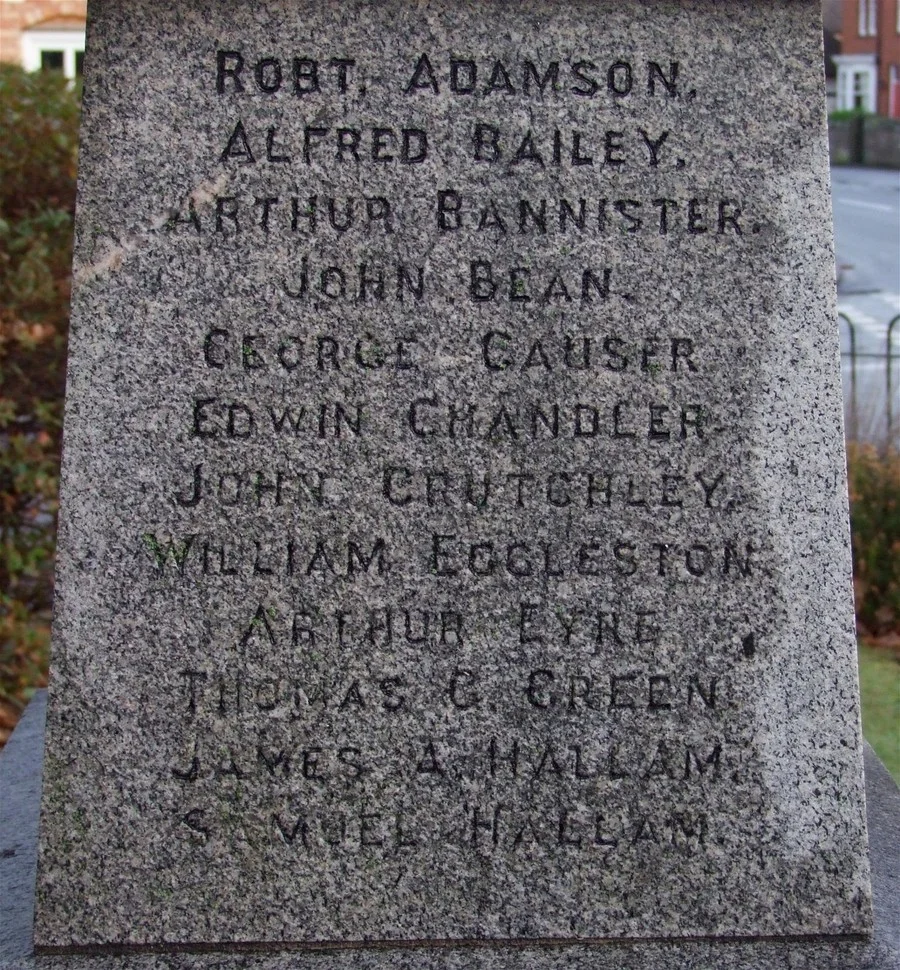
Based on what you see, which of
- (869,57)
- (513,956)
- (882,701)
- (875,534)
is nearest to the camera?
(513,956)

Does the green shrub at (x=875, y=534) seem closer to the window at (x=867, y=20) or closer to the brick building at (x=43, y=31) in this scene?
the brick building at (x=43, y=31)

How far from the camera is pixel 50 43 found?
17375 millimetres

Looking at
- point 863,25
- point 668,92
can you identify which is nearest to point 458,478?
point 668,92

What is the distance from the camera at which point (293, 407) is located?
257cm

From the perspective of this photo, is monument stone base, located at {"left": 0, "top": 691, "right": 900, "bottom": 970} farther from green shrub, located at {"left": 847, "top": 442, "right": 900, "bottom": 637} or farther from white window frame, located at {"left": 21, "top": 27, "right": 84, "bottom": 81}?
white window frame, located at {"left": 21, "top": 27, "right": 84, "bottom": 81}

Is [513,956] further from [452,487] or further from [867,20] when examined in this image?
[867,20]

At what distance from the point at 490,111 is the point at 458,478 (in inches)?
27.8

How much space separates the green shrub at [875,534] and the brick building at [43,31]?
12923 millimetres

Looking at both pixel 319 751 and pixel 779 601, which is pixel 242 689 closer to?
pixel 319 751

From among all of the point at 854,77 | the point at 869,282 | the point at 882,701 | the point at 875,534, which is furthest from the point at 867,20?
the point at 882,701

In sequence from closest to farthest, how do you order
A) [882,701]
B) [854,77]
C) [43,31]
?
1. [882,701]
2. [43,31]
3. [854,77]

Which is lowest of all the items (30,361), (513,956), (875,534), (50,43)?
(513,956)

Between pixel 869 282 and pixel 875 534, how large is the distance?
13.9m

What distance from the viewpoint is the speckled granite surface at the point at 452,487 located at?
2551 mm
